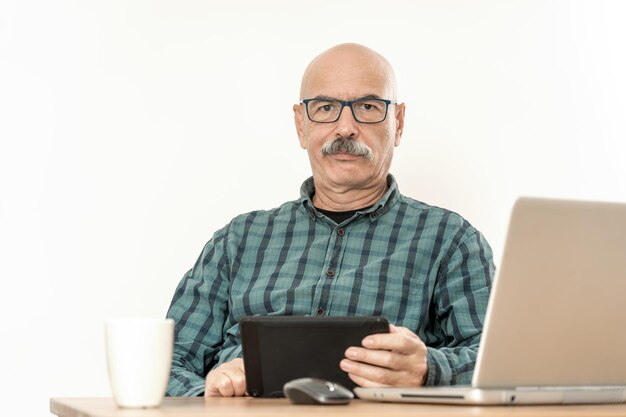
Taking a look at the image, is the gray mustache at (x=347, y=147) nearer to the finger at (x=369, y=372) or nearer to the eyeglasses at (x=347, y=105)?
the eyeglasses at (x=347, y=105)

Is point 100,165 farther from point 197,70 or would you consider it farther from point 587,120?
point 587,120

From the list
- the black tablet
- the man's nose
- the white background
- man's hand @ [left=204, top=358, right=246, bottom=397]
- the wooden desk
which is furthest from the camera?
the white background

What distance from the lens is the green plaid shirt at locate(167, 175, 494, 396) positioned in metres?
2.31

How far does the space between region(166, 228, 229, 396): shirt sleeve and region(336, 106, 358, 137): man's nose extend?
39 centimetres

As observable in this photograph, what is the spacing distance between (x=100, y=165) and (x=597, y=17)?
1597 mm

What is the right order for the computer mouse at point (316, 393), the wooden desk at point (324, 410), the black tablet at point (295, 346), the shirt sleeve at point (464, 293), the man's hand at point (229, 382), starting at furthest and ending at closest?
the shirt sleeve at point (464, 293) → the man's hand at point (229, 382) → the black tablet at point (295, 346) → the computer mouse at point (316, 393) → the wooden desk at point (324, 410)

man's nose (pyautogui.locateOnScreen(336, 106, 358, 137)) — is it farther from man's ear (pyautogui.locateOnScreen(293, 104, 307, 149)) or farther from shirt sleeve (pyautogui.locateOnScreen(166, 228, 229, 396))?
shirt sleeve (pyautogui.locateOnScreen(166, 228, 229, 396))

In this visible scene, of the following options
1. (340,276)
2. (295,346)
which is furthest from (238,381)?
(340,276)

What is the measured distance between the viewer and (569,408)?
1.29 metres

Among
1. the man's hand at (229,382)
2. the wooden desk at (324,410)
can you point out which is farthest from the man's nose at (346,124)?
the wooden desk at (324,410)

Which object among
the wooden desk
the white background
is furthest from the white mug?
the white background

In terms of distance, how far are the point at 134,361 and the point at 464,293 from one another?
44.5 inches

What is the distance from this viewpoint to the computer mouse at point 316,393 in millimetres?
1319

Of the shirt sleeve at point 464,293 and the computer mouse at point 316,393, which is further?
the shirt sleeve at point 464,293
